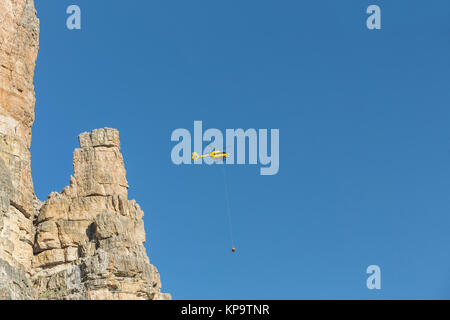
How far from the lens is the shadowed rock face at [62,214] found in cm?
10012

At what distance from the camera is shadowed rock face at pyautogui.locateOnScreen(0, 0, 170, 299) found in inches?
3942

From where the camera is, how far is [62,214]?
109 metres

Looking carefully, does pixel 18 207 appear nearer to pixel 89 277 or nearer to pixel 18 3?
pixel 89 277

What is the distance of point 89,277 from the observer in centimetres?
10019

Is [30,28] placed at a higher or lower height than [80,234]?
higher
